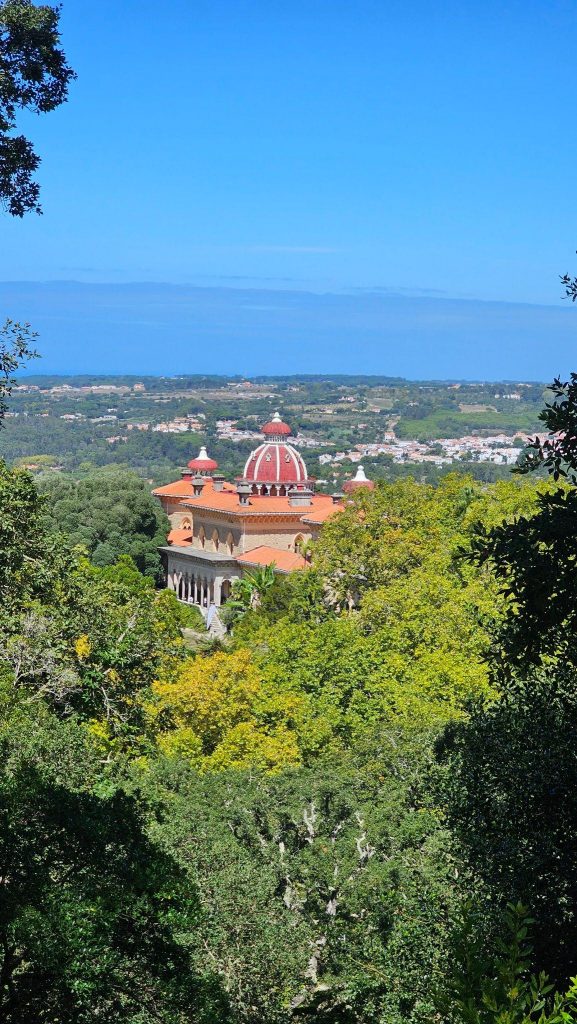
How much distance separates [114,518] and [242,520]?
7445 millimetres

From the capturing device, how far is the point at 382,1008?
14023 millimetres

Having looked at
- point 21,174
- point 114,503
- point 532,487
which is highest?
point 21,174

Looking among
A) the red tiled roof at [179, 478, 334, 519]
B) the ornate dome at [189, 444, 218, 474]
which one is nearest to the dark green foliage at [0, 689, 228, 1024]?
the red tiled roof at [179, 478, 334, 519]

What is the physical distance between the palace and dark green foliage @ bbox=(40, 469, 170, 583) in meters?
1.50

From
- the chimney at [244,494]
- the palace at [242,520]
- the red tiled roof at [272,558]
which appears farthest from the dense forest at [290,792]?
the chimney at [244,494]

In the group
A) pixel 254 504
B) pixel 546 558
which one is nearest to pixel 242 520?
pixel 254 504

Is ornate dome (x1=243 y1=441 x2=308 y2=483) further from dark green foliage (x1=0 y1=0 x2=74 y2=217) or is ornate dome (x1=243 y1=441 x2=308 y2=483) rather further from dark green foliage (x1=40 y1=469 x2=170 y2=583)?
dark green foliage (x1=0 y1=0 x2=74 y2=217)

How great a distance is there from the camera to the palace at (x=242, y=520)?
2986 inches

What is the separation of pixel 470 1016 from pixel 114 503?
73243mm

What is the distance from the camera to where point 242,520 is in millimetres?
76250

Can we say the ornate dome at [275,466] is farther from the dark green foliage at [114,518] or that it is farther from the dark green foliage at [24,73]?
the dark green foliage at [24,73]

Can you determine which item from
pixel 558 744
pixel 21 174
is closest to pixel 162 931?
pixel 558 744

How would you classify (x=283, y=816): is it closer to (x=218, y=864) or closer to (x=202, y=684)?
(x=218, y=864)

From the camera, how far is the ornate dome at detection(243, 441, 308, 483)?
8256 centimetres
